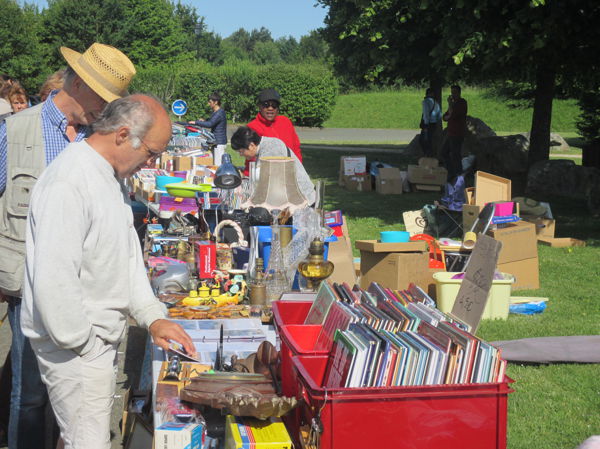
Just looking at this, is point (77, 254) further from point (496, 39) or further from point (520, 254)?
point (496, 39)

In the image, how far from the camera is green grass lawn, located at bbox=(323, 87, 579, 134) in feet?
125

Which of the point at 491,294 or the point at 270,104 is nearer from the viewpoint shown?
the point at 491,294

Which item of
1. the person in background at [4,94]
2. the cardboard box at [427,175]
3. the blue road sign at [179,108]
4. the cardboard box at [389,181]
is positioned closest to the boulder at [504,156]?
the cardboard box at [427,175]

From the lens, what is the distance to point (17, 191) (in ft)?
10.3

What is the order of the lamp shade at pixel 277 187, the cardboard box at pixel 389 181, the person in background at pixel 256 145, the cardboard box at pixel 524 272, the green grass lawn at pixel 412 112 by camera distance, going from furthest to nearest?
the green grass lawn at pixel 412 112
the cardboard box at pixel 389 181
the cardboard box at pixel 524 272
the person in background at pixel 256 145
the lamp shade at pixel 277 187

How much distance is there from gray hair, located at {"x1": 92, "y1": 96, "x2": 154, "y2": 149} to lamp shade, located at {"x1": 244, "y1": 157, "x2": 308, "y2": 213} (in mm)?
3327

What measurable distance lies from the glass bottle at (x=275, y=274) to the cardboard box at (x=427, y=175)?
9901 mm

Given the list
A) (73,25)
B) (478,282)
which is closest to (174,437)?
(478,282)

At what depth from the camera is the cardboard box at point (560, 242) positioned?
9.16 meters

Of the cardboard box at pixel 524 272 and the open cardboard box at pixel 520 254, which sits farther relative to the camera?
the cardboard box at pixel 524 272

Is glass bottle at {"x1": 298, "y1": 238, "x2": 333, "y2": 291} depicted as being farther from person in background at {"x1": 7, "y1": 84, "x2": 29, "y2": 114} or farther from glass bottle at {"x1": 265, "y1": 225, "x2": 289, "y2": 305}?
person in background at {"x1": 7, "y1": 84, "x2": 29, "y2": 114}

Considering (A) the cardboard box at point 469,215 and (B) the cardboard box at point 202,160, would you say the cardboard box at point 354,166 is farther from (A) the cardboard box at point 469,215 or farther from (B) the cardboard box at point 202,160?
(A) the cardboard box at point 469,215

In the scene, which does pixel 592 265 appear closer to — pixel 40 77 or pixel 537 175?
pixel 537 175

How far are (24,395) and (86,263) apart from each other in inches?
44.4
